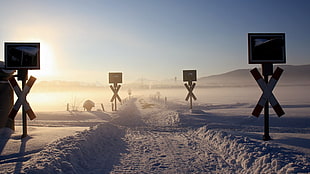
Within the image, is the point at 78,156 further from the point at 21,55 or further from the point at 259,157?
the point at 259,157

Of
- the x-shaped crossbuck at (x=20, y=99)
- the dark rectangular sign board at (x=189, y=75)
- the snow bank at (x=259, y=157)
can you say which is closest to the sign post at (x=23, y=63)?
the x-shaped crossbuck at (x=20, y=99)

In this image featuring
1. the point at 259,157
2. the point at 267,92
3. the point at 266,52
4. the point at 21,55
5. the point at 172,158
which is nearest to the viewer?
the point at 259,157

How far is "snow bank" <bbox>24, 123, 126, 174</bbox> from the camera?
15.7 ft

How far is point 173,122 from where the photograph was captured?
1504cm

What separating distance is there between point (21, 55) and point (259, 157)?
8.36 m

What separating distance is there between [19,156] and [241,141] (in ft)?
21.0

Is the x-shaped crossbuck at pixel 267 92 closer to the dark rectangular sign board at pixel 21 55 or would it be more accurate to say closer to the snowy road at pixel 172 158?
the snowy road at pixel 172 158

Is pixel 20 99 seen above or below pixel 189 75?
below

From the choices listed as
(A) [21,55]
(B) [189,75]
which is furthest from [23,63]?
(B) [189,75]

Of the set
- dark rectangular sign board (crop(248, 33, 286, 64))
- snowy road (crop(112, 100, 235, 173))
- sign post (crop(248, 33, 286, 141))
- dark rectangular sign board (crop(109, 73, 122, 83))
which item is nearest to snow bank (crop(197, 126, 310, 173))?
snowy road (crop(112, 100, 235, 173))

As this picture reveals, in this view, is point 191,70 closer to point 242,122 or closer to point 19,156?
point 242,122

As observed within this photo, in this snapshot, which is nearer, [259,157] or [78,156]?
[259,157]

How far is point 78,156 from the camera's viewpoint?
5879mm

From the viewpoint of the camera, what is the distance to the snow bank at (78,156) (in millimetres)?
4790
